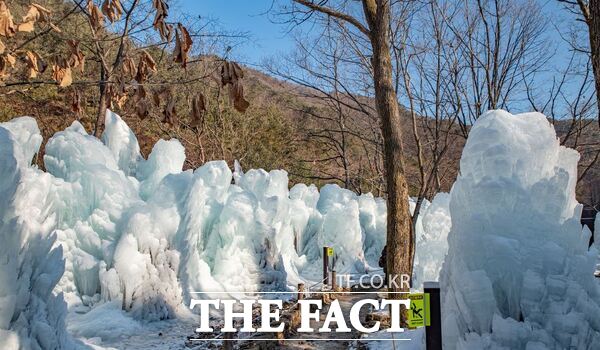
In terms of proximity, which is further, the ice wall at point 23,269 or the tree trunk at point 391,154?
the tree trunk at point 391,154

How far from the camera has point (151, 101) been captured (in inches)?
100

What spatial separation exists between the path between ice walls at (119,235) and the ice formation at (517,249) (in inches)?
117

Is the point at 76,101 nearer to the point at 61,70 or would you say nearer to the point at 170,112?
the point at 61,70

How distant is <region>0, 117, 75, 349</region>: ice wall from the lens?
3.15m

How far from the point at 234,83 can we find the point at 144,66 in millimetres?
636

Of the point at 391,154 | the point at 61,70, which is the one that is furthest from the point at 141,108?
the point at 391,154

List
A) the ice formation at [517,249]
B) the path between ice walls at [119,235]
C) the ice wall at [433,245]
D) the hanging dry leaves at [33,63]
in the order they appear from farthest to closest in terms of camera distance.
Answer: the ice wall at [433,245] → the path between ice walls at [119,235] → the ice formation at [517,249] → the hanging dry leaves at [33,63]

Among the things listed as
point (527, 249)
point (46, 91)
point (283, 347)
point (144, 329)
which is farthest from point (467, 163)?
point (46, 91)

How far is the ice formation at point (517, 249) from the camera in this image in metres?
2.70

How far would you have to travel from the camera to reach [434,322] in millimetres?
2926

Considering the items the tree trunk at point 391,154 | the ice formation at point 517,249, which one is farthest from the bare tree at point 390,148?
the ice formation at point 517,249

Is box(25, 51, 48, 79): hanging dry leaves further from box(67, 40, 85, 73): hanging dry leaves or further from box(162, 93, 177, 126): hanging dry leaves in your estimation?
box(162, 93, 177, 126): hanging dry leaves

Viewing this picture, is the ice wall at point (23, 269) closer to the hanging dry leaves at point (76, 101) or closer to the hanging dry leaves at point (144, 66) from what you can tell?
the hanging dry leaves at point (76, 101)

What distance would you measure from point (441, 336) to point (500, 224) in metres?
0.81
